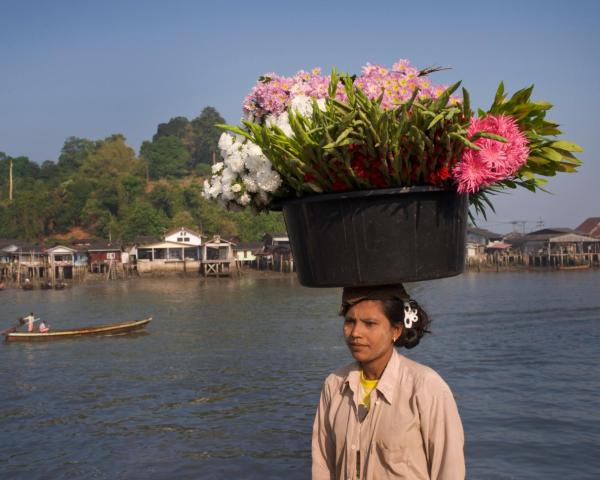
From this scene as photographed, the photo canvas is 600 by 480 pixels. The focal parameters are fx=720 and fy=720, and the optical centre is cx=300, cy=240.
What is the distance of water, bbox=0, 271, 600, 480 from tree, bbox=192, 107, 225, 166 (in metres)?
91.0

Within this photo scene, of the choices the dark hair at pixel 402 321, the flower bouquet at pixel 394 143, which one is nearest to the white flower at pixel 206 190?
the flower bouquet at pixel 394 143

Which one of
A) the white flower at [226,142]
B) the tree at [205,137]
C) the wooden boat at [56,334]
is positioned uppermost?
the tree at [205,137]

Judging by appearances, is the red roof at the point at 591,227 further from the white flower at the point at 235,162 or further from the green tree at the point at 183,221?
the white flower at the point at 235,162

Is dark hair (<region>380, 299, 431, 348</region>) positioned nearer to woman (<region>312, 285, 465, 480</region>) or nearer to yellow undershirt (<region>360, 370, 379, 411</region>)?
woman (<region>312, 285, 465, 480</region>)

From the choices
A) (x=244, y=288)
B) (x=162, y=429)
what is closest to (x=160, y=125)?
(x=244, y=288)

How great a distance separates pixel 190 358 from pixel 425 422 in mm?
22426

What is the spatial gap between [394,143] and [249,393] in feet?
52.9

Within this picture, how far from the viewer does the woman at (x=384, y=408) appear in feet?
9.26

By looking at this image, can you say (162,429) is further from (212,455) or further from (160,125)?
(160,125)

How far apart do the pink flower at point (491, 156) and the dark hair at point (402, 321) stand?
0.60 m

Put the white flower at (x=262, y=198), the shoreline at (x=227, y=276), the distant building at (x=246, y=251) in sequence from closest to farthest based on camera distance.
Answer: the white flower at (x=262, y=198), the shoreline at (x=227, y=276), the distant building at (x=246, y=251)

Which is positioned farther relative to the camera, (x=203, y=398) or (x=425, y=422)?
(x=203, y=398)

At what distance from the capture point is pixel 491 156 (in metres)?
2.67

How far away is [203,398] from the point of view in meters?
17.5
